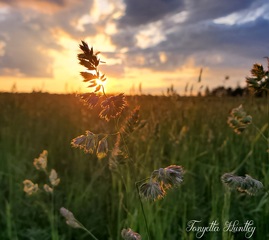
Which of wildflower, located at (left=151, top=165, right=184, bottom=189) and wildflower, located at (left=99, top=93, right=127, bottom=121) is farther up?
wildflower, located at (left=99, top=93, right=127, bottom=121)

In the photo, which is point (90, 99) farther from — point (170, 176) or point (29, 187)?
point (29, 187)

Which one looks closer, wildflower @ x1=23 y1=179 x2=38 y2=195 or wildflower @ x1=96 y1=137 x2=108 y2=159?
wildflower @ x1=96 y1=137 x2=108 y2=159

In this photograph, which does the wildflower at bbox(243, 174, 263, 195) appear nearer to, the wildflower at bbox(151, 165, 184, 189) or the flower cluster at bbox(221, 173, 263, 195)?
the flower cluster at bbox(221, 173, 263, 195)

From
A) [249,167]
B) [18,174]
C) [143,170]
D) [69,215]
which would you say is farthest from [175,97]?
[69,215]

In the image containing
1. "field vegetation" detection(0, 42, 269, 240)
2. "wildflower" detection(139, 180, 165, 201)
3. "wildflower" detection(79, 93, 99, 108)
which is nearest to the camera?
"wildflower" detection(139, 180, 165, 201)

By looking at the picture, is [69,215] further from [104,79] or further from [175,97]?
[175,97]

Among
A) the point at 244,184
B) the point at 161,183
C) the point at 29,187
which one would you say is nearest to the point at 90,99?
the point at 161,183

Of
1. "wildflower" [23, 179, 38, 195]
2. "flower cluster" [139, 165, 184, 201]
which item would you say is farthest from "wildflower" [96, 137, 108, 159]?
"wildflower" [23, 179, 38, 195]

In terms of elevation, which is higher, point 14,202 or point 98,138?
point 98,138

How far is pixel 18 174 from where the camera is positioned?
3605 millimetres

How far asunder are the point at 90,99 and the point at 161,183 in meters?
0.27

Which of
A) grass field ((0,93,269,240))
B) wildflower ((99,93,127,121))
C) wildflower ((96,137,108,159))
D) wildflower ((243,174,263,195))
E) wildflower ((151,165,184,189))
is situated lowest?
grass field ((0,93,269,240))

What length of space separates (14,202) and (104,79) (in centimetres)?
244

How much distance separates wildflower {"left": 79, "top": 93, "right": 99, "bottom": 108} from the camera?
980 millimetres
